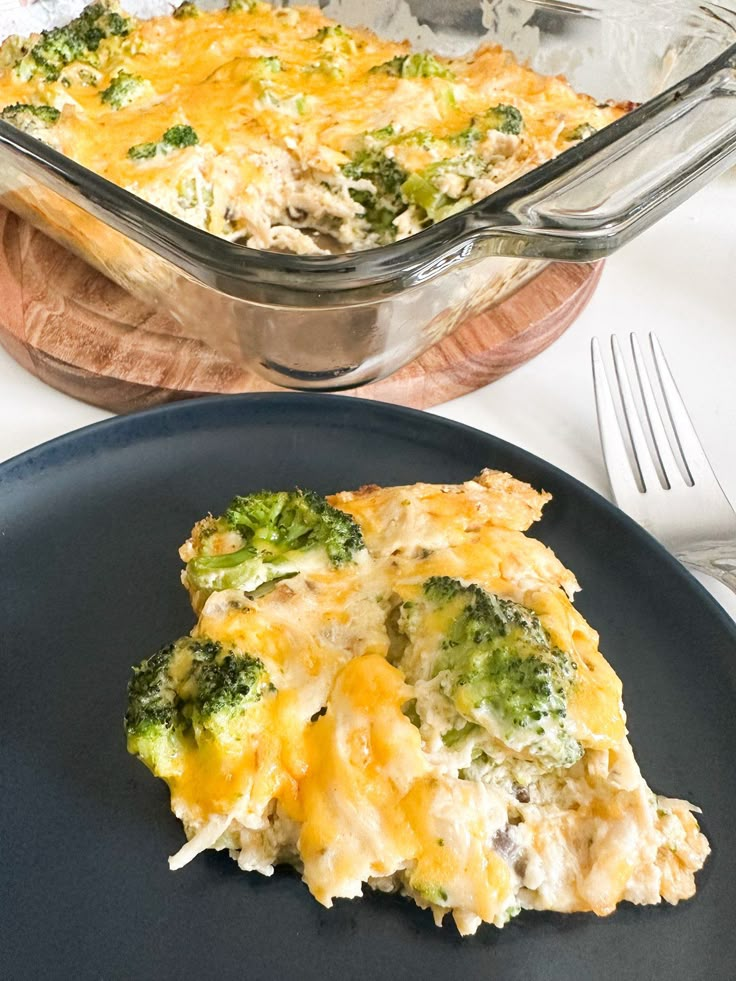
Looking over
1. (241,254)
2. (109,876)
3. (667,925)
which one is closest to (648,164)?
(241,254)

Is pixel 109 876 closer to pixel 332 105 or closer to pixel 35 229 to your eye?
pixel 35 229

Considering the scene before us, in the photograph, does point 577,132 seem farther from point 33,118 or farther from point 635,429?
point 33,118

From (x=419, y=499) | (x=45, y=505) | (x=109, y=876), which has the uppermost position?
(x=419, y=499)

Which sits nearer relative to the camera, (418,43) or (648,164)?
(648,164)

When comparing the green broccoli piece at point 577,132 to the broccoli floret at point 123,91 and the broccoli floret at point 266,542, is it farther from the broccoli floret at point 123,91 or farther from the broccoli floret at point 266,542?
the broccoli floret at point 266,542

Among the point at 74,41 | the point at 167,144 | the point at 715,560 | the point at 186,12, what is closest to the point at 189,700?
the point at 715,560

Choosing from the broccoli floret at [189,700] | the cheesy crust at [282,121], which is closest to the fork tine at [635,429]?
the cheesy crust at [282,121]

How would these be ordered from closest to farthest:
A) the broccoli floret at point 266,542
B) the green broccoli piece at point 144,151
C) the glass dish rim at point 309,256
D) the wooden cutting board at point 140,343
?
1. the broccoli floret at point 266,542
2. the glass dish rim at point 309,256
3. the wooden cutting board at point 140,343
4. the green broccoli piece at point 144,151
